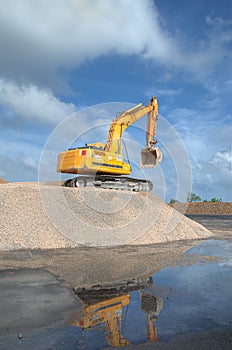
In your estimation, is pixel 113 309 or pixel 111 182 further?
pixel 111 182

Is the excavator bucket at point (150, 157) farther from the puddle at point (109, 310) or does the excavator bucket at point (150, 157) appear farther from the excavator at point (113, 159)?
the puddle at point (109, 310)

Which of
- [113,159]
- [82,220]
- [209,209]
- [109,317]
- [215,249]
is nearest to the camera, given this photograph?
[109,317]

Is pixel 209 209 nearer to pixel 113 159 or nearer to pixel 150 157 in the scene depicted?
pixel 150 157

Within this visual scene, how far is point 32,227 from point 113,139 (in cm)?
927

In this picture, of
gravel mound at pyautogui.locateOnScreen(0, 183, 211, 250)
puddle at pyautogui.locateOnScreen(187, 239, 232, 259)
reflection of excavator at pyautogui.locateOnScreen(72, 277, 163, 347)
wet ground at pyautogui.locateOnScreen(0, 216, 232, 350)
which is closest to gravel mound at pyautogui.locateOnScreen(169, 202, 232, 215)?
gravel mound at pyautogui.locateOnScreen(0, 183, 211, 250)

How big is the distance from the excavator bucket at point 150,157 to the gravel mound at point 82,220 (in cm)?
242

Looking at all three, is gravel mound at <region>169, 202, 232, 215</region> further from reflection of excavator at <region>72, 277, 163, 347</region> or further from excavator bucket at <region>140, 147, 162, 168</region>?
reflection of excavator at <region>72, 277, 163, 347</region>

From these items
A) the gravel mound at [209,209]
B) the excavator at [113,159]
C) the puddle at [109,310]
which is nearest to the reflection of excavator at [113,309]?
the puddle at [109,310]

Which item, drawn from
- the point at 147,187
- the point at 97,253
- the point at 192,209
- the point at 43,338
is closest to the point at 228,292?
the point at 43,338

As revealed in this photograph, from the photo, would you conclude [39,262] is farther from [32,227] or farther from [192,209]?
[192,209]

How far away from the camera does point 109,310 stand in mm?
5426

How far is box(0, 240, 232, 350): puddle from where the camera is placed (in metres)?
4.32

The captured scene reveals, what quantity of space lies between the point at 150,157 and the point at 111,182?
2.86m

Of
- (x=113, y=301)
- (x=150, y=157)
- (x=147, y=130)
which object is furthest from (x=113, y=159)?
(x=113, y=301)
